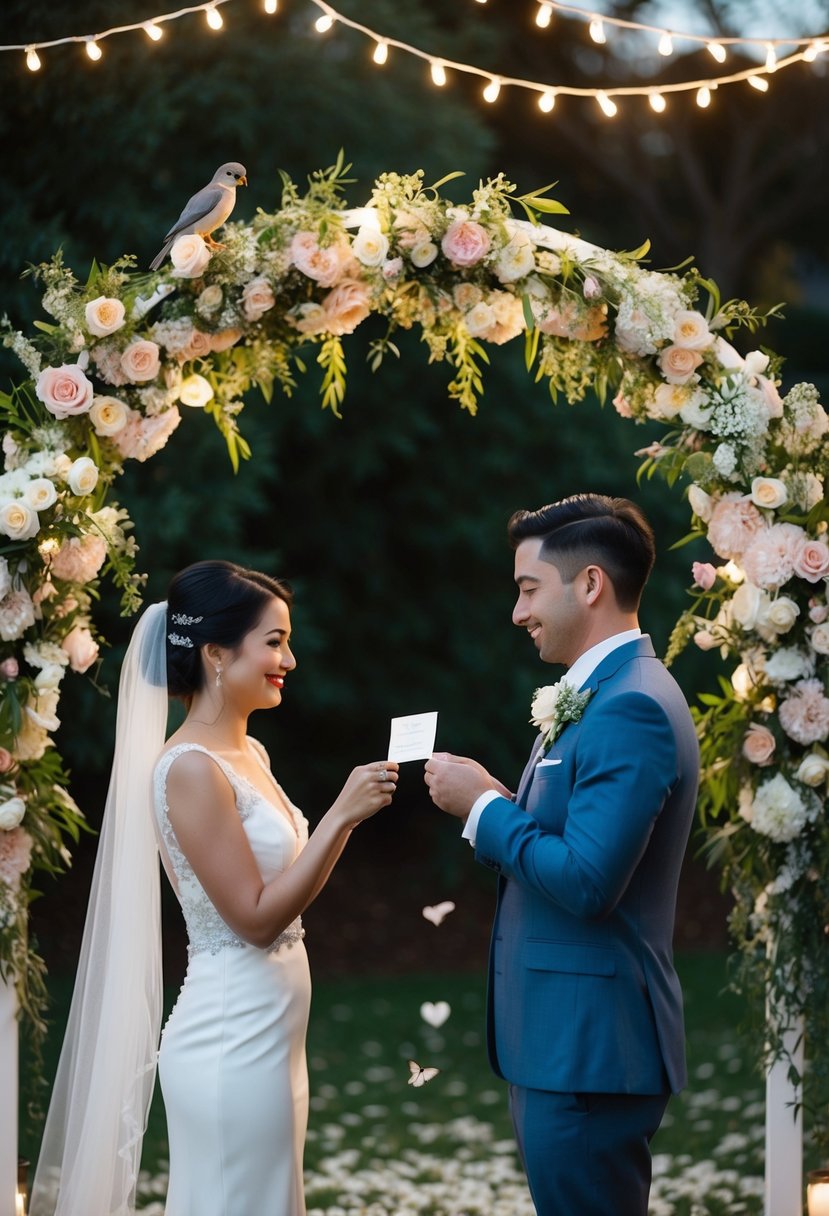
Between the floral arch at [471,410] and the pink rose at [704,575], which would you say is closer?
the floral arch at [471,410]

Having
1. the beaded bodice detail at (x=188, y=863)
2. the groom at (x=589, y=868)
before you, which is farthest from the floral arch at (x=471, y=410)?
the groom at (x=589, y=868)

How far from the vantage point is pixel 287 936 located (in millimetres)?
3771

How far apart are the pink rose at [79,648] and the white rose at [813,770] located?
86.4 inches

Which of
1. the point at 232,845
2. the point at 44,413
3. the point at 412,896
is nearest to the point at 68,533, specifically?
the point at 44,413

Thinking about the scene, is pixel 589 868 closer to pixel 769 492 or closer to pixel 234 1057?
pixel 234 1057

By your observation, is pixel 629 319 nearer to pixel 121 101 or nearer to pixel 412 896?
pixel 121 101

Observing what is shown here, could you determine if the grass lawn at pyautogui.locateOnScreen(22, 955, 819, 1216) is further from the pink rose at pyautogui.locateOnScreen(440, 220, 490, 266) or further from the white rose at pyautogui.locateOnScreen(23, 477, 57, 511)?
the pink rose at pyautogui.locateOnScreen(440, 220, 490, 266)

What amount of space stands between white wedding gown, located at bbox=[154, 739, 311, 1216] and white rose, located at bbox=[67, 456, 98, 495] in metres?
1.03

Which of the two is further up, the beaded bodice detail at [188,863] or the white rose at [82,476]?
the white rose at [82,476]

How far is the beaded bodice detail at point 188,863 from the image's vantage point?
3688 millimetres

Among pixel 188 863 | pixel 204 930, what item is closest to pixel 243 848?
pixel 188 863

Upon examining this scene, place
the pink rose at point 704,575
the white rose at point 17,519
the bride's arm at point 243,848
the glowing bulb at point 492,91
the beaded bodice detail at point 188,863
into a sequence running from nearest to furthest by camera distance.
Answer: the bride's arm at point 243,848 < the beaded bodice detail at point 188,863 < the white rose at point 17,519 < the glowing bulb at point 492,91 < the pink rose at point 704,575

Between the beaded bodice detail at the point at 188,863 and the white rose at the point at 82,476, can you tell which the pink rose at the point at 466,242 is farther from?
the beaded bodice detail at the point at 188,863

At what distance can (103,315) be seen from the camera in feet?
14.3
